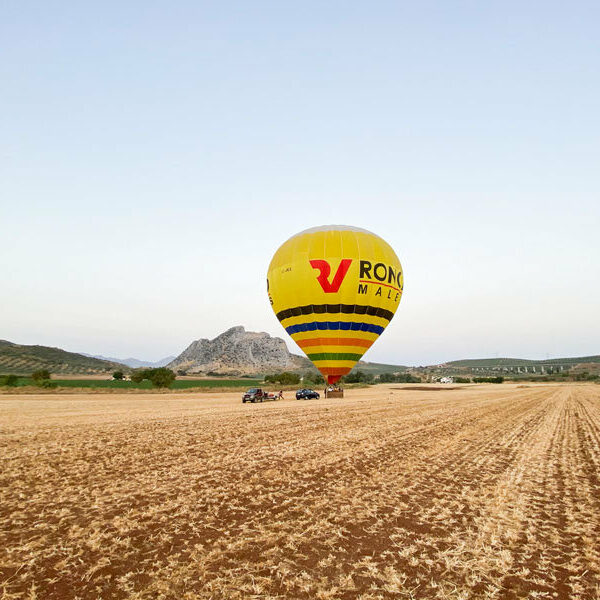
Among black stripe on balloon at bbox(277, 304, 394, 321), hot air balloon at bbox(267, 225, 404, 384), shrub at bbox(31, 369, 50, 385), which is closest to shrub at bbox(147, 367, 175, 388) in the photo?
shrub at bbox(31, 369, 50, 385)

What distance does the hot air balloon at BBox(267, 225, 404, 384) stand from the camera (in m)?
35.8

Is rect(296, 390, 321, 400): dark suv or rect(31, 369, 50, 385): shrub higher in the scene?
rect(31, 369, 50, 385): shrub

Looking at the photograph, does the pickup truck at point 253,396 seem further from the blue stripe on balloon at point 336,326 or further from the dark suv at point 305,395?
the blue stripe on balloon at point 336,326

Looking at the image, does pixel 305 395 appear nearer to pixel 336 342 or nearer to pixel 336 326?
pixel 336 342

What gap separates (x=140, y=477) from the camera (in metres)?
12.2

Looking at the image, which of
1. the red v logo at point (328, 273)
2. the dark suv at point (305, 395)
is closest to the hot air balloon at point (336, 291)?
the red v logo at point (328, 273)

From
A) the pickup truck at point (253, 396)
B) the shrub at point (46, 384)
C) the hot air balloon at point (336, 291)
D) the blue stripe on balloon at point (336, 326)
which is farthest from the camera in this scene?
the shrub at point (46, 384)

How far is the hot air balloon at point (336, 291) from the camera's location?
35844 mm

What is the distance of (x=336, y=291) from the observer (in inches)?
1400

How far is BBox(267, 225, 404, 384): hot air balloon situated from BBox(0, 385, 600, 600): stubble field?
62.1ft

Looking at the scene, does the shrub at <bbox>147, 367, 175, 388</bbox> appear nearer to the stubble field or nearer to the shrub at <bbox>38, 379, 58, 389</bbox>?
the shrub at <bbox>38, 379, 58, 389</bbox>

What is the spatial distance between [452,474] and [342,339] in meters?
24.0

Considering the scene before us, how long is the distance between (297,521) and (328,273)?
27.9m

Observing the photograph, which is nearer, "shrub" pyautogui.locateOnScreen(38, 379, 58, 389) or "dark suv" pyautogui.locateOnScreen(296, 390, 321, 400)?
"dark suv" pyautogui.locateOnScreen(296, 390, 321, 400)
